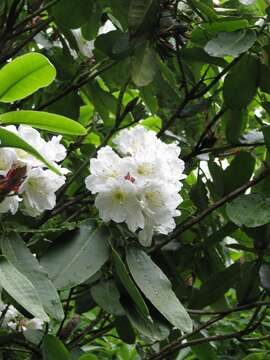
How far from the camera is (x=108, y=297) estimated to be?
126cm

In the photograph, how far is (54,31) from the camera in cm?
Result: 185

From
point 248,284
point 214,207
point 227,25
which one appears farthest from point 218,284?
point 227,25

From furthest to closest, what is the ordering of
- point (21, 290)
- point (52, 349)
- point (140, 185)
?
point (52, 349) < point (140, 185) < point (21, 290)

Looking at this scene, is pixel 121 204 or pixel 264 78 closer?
pixel 121 204

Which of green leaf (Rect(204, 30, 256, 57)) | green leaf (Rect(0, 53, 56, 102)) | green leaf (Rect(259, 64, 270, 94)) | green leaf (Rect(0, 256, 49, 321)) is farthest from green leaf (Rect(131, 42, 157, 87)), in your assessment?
green leaf (Rect(0, 256, 49, 321))

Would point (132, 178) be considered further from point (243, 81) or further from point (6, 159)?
point (243, 81)

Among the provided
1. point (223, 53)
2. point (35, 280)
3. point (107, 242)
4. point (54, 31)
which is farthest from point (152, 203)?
point (54, 31)

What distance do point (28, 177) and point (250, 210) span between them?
0.52 m

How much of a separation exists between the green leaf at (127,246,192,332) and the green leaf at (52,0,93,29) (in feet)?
1.75

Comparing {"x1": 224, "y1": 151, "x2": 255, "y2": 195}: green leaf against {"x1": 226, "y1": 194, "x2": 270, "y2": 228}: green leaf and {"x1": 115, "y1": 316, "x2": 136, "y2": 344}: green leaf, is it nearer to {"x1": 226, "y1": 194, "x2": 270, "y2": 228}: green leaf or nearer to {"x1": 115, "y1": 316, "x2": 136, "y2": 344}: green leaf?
{"x1": 226, "y1": 194, "x2": 270, "y2": 228}: green leaf

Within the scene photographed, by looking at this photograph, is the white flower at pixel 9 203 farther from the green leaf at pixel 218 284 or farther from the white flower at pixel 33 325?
the white flower at pixel 33 325

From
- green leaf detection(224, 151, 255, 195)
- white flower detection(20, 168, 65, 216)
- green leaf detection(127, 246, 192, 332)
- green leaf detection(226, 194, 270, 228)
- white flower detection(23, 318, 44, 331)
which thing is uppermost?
white flower detection(20, 168, 65, 216)

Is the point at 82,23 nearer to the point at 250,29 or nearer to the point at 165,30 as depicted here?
the point at 165,30

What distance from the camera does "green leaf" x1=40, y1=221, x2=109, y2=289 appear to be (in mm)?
1055
